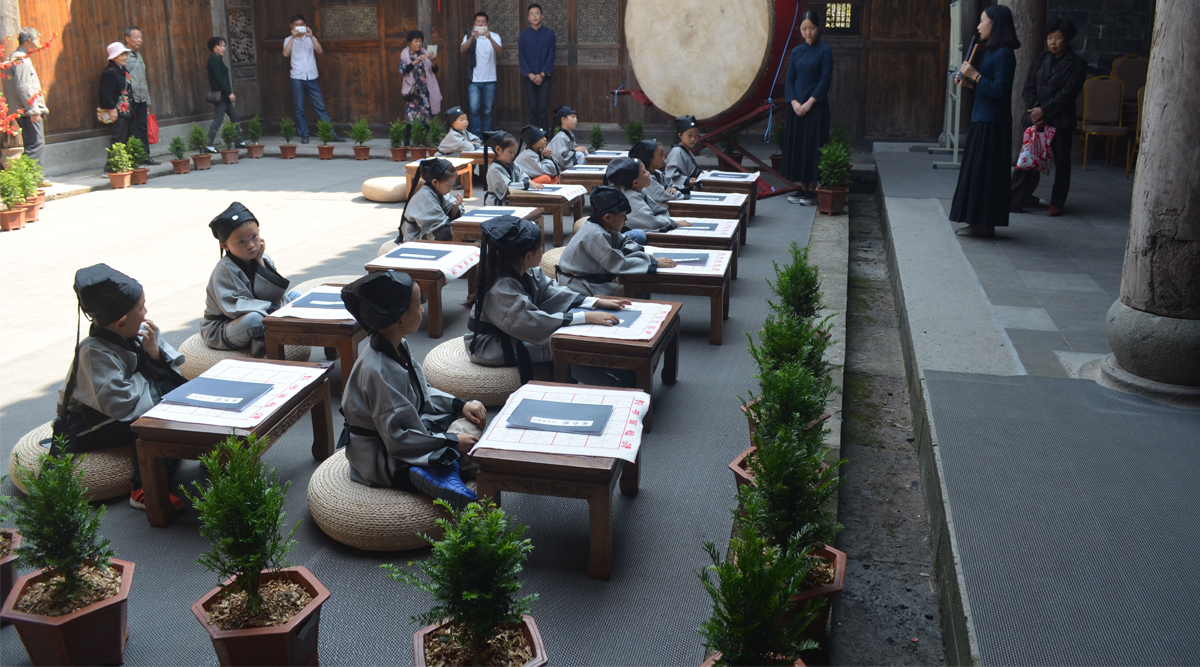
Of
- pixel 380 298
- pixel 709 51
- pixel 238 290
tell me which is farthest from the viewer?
pixel 709 51

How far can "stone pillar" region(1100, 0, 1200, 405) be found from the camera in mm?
3994

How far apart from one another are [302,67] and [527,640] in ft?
45.3

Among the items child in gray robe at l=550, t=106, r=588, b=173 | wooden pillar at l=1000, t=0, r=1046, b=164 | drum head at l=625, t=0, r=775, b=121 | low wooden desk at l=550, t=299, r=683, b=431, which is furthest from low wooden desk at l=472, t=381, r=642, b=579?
drum head at l=625, t=0, r=775, b=121

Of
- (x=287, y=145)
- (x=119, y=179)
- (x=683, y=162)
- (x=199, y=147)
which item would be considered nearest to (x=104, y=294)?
(x=683, y=162)

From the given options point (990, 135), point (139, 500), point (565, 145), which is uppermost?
point (990, 135)

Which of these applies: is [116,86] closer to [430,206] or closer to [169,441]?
[430,206]

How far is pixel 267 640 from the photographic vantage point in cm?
263

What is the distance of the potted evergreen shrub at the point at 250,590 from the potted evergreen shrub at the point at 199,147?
11325mm

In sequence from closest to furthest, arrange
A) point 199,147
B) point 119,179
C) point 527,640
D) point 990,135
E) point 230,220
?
point 527,640, point 230,220, point 990,135, point 119,179, point 199,147

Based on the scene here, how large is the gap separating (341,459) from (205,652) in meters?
0.99

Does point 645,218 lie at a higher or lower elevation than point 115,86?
lower

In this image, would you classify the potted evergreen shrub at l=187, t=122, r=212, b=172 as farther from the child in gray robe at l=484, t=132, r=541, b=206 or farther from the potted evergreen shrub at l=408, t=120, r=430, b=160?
the child in gray robe at l=484, t=132, r=541, b=206

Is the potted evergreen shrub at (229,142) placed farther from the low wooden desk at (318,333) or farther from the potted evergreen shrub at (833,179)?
the low wooden desk at (318,333)

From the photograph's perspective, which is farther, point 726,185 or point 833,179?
point 833,179
